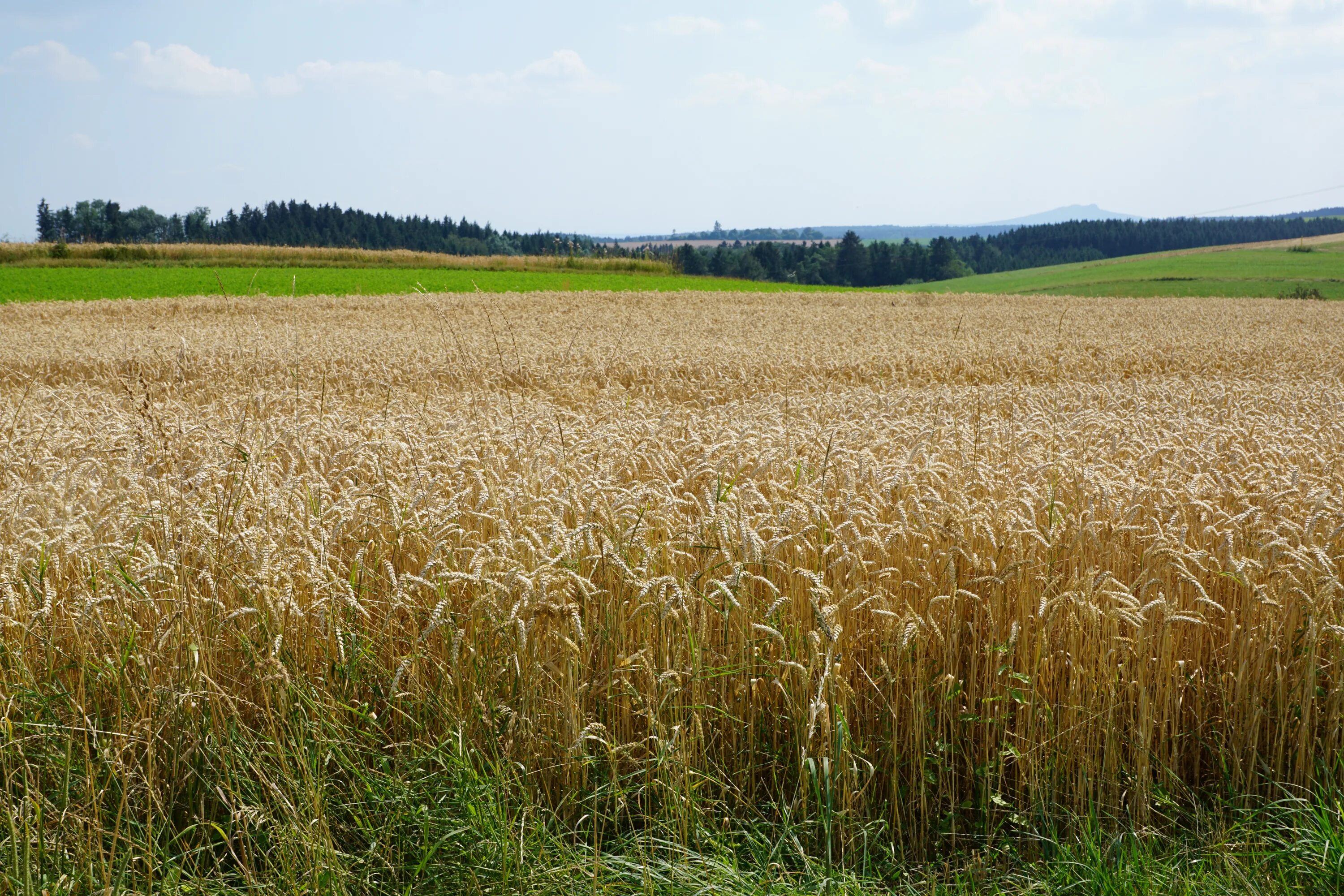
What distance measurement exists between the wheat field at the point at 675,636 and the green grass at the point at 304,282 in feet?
103

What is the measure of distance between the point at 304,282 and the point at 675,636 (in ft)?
141

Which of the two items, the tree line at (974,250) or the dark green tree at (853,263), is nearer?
the tree line at (974,250)

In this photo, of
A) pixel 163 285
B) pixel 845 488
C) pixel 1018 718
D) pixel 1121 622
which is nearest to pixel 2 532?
pixel 845 488

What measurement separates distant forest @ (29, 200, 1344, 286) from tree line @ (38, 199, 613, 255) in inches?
6.6

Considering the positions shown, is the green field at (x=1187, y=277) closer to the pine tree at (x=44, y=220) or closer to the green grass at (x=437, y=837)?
the green grass at (x=437, y=837)

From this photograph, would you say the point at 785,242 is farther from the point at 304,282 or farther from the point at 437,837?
the point at 437,837

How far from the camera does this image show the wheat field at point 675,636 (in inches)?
119

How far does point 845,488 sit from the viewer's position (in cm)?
448

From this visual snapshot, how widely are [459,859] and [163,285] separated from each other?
43.4m

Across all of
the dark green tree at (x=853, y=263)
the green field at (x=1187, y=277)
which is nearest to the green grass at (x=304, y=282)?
the green field at (x=1187, y=277)

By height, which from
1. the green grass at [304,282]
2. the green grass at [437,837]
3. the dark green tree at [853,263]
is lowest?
the green grass at [437,837]

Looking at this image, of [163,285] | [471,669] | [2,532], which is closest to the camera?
[471,669]

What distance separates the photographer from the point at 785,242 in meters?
118

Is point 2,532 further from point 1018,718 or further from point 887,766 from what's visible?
point 1018,718
